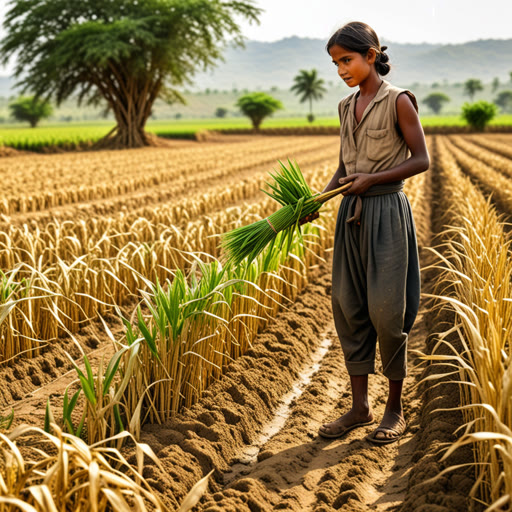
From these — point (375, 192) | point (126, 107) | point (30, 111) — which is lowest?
point (375, 192)

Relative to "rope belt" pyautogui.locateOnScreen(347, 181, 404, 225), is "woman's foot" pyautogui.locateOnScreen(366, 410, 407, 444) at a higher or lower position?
lower

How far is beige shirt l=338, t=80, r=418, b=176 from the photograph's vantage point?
2.73 m

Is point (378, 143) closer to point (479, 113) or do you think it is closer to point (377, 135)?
point (377, 135)

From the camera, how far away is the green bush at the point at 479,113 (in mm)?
40719

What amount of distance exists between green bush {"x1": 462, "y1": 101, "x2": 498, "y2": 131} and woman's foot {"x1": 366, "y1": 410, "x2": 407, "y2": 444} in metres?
41.5

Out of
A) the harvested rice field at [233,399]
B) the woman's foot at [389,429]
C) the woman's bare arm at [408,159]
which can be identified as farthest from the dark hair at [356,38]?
the woman's foot at [389,429]

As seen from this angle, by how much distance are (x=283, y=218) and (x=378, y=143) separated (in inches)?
23.2

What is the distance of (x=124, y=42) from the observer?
26.7 meters

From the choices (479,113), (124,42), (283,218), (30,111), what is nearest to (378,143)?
(283,218)

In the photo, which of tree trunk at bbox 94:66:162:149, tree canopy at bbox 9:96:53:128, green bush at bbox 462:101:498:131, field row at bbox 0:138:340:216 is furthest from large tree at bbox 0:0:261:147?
tree canopy at bbox 9:96:53:128

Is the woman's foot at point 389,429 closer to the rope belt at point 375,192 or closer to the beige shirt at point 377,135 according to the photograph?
the rope belt at point 375,192

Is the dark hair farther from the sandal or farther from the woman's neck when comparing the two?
the sandal

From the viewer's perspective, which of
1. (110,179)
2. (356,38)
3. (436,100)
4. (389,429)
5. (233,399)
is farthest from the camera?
(436,100)

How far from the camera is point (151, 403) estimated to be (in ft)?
9.36
